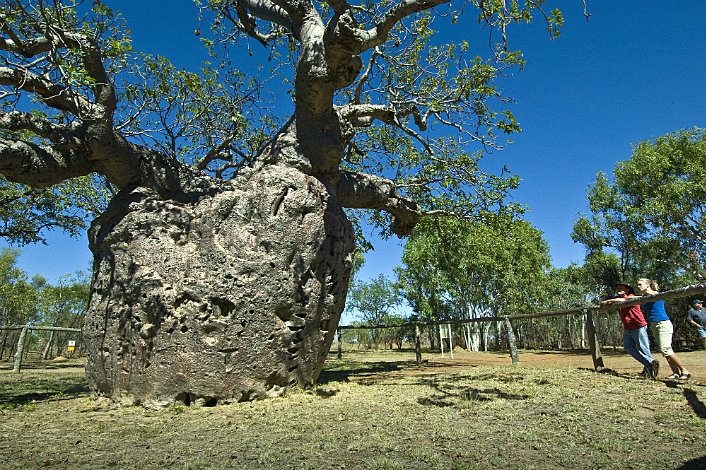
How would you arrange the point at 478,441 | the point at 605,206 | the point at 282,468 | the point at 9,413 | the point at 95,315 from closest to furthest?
1. the point at 282,468
2. the point at 478,441
3. the point at 9,413
4. the point at 95,315
5. the point at 605,206

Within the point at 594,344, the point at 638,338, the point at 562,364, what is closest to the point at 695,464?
the point at 638,338

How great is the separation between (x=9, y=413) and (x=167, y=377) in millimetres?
1836

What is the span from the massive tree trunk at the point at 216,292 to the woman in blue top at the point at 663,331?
4.56 meters

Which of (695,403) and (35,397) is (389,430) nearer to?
(695,403)

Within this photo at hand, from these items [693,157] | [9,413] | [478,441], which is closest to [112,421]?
[9,413]

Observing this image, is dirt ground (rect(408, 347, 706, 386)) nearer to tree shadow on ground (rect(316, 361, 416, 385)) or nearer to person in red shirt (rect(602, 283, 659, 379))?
person in red shirt (rect(602, 283, 659, 379))

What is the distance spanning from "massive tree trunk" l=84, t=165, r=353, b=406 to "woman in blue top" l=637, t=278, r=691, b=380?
4.56m

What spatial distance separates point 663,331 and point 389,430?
4589mm

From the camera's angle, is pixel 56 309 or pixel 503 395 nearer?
pixel 503 395

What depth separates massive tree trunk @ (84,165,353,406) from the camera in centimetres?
477

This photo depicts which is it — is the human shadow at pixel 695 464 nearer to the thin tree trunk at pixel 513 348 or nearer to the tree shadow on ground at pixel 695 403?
the tree shadow on ground at pixel 695 403

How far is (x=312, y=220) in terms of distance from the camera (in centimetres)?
554

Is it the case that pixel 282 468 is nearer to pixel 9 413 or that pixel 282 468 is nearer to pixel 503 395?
pixel 503 395

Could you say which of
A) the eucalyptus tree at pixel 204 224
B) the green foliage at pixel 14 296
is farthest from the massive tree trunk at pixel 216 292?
the green foliage at pixel 14 296
